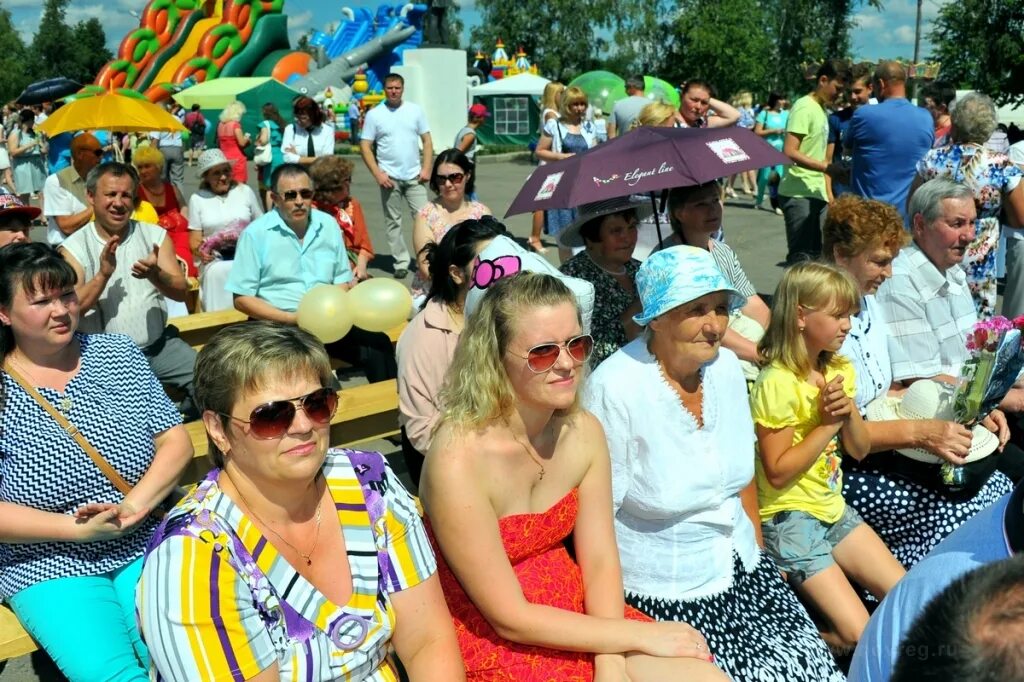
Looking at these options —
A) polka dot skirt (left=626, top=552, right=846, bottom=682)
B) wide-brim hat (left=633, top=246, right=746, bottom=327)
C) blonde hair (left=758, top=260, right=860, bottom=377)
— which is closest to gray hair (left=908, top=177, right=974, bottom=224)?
blonde hair (left=758, top=260, right=860, bottom=377)

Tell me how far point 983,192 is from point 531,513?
457 cm

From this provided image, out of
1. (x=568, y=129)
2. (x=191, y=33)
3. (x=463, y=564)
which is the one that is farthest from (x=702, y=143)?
(x=191, y=33)

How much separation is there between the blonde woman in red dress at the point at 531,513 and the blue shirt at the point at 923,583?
79cm

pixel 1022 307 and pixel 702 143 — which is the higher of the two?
pixel 702 143

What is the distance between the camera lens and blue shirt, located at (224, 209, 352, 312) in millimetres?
5285

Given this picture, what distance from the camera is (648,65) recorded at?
187 feet

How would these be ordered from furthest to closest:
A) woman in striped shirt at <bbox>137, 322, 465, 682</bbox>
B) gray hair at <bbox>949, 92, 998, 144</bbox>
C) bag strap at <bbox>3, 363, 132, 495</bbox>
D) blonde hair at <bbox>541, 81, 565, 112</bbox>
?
blonde hair at <bbox>541, 81, 565, 112</bbox>, gray hair at <bbox>949, 92, 998, 144</bbox>, bag strap at <bbox>3, 363, 132, 495</bbox>, woman in striped shirt at <bbox>137, 322, 465, 682</bbox>

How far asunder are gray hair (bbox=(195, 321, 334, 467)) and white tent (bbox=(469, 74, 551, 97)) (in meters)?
28.4

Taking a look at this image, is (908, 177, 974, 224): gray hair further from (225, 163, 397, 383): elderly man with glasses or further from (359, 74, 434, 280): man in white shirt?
(359, 74, 434, 280): man in white shirt

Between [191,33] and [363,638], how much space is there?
120ft

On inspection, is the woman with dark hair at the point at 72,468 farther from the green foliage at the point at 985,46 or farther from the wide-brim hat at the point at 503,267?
the green foliage at the point at 985,46

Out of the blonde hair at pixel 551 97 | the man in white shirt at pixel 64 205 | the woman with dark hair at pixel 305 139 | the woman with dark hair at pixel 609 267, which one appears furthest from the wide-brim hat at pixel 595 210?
the woman with dark hair at pixel 305 139

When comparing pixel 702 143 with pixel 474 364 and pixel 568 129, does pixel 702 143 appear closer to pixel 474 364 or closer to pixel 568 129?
pixel 474 364

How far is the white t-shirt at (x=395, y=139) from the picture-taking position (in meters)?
9.66
